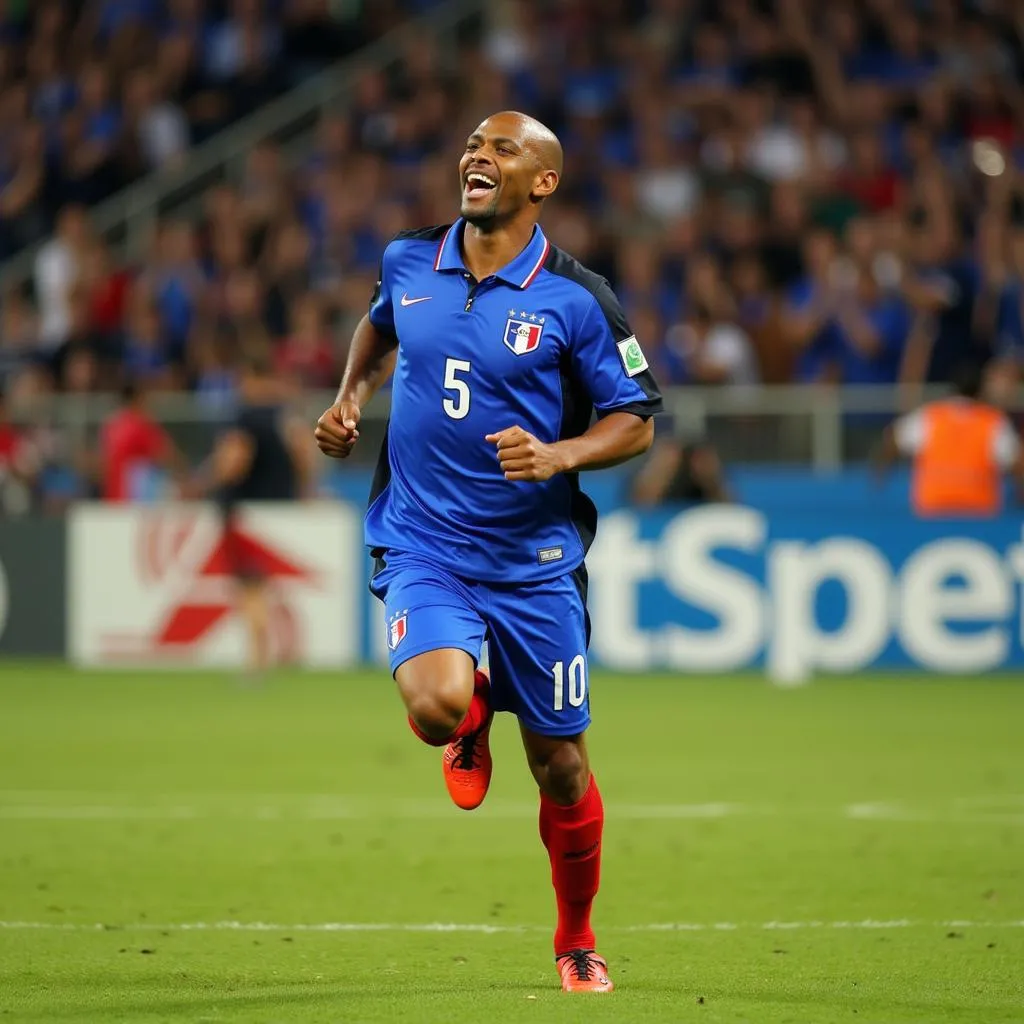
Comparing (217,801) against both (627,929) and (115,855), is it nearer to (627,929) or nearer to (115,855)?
(115,855)

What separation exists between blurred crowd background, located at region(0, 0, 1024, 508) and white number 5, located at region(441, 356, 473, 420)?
11.5m

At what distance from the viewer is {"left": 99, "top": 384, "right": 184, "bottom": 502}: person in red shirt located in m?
18.0

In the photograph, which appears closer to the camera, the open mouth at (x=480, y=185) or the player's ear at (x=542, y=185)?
the open mouth at (x=480, y=185)

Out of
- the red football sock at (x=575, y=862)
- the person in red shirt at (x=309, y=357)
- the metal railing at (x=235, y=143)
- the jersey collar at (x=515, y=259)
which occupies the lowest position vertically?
the red football sock at (x=575, y=862)

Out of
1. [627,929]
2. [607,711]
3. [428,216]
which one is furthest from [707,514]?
[627,929]

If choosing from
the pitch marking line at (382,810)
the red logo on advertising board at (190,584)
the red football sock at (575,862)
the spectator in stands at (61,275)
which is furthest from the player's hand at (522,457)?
the spectator in stands at (61,275)

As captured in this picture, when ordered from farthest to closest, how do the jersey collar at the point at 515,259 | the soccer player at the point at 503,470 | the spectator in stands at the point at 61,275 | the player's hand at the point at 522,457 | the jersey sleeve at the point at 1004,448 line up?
the spectator in stands at the point at 61,275
the jersey sleeve at the point at 1004,448
the jersey collar at the point at 515,259
the soccer player at the point at 503,470
the player's hand at the point at 522,457

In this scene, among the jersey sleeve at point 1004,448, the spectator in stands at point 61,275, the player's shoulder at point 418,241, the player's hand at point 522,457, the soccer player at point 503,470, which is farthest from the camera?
the spectator in stands at point 61,275

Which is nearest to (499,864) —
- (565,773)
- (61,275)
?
(565,773)

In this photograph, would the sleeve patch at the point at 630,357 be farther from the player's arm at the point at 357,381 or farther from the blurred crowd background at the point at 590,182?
the blurred crowd background at the point at 590,182

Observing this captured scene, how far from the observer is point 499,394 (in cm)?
598

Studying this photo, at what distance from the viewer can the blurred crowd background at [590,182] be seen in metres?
18.1

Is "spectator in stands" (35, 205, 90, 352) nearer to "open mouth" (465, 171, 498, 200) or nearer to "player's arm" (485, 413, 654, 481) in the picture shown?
"open mouth" (465, 171, 498, 200)

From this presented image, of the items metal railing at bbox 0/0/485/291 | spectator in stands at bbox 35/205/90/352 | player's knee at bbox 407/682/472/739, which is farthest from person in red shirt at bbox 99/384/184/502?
player's knee at bbox 407/682/472/739
